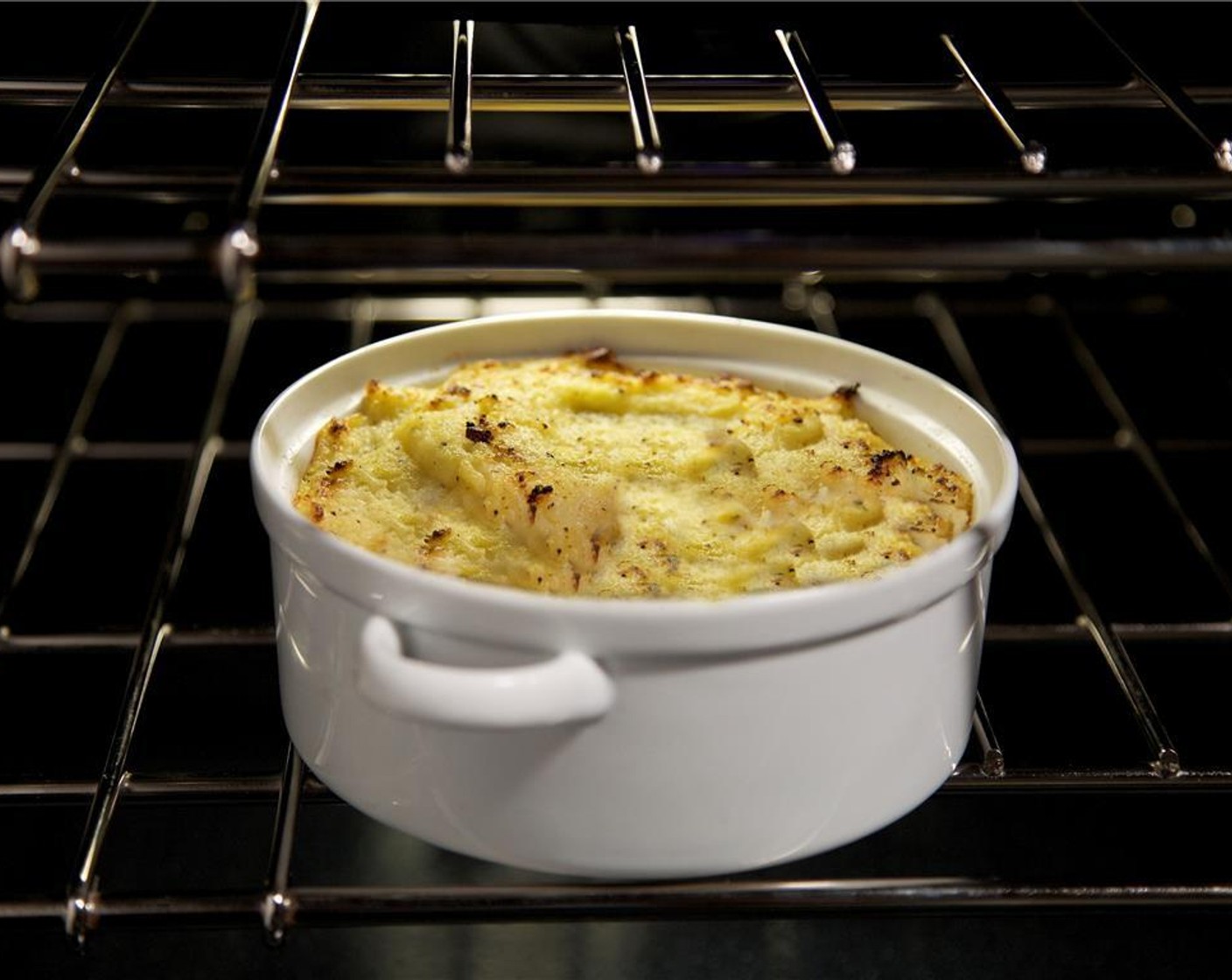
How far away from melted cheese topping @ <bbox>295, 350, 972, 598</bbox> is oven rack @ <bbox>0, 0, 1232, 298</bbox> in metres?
0.09

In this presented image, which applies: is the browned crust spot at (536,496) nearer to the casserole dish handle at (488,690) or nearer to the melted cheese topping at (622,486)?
the melted cheese topping at (622,486)

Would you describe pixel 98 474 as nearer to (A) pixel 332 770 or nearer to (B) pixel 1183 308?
(A) pixel 332 770

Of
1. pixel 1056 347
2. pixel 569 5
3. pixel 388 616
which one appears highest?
pixel 569 5

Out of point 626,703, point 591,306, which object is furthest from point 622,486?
point 591,306

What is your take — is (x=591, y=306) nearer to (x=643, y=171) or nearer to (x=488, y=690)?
(x=643, y=171)

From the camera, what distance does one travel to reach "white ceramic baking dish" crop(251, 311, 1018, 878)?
0.55 m

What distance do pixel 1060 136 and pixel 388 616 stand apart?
71cm

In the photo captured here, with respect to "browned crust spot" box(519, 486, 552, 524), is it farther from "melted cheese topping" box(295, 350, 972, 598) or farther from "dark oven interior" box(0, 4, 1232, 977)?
"dark oven interior" box(0, 4, 1232, 977)

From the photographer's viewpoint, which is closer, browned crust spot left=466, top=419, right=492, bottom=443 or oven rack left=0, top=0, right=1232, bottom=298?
oven rack left=0, top=0, right=1232, bottom=298

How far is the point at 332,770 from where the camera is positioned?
651mm

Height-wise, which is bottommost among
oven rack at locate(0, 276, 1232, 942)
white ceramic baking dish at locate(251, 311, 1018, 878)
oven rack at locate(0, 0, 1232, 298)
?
oven rack at locate(0, 276, 1232, 942)

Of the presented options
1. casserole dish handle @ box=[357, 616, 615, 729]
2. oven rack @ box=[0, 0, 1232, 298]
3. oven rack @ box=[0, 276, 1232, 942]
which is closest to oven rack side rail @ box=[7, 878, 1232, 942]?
oven rack @ box=[0, 276, 1232, 942]

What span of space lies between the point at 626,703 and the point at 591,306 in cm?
67

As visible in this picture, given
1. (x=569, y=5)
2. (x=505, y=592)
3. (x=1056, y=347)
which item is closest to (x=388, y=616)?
(x=505, y=592)
